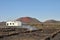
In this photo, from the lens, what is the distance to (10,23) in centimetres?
6291

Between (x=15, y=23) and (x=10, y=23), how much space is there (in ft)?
7.46

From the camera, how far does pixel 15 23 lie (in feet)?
203
